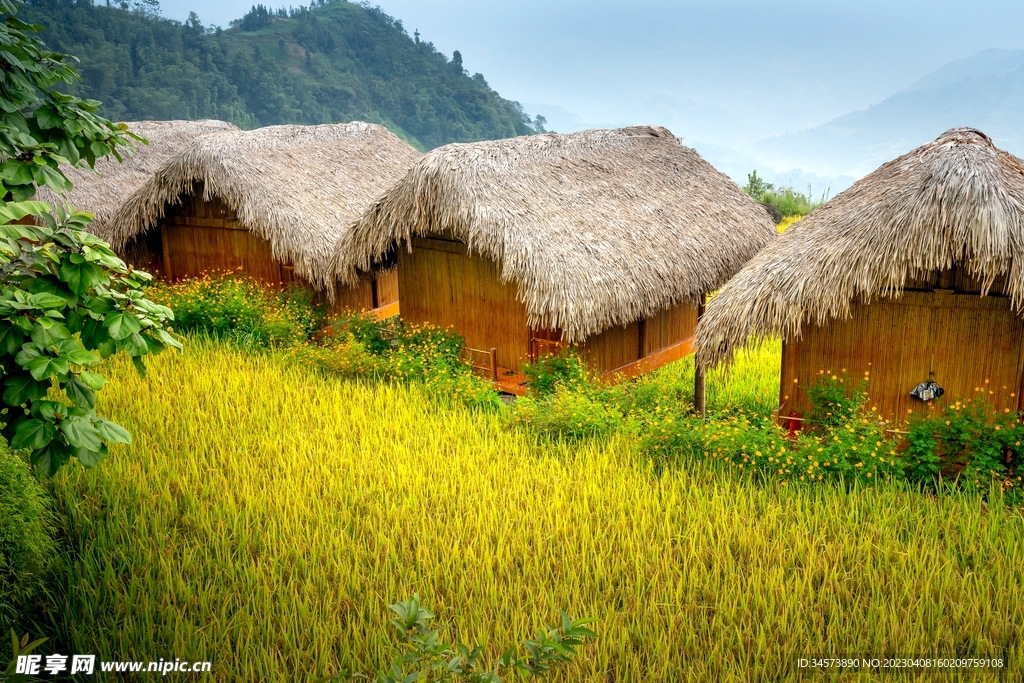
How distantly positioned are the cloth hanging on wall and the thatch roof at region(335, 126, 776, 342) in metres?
2.76

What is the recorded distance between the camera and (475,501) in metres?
5.06

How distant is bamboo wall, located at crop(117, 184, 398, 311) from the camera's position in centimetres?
1040

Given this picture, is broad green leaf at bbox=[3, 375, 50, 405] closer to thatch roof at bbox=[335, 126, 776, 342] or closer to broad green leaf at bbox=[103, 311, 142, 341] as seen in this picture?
broad green leaf at bbox=[103, 311, 142, 341]

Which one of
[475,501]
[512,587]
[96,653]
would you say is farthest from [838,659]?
[96,653]

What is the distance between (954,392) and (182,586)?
17.5 ft

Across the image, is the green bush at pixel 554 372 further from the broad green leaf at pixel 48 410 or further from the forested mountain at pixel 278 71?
the forested mountain at pixel 278 71

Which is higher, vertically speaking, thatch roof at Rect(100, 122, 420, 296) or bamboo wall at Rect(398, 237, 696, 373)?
thatch roof at Rect(100, 122, 420, 296)

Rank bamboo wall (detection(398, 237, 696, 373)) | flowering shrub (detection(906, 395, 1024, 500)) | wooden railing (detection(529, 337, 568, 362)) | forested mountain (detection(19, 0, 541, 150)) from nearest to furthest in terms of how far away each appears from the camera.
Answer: flowering shrub (detection(906, 395, 1024, 500)) < wooden railing (detection(529, 337, 568, 362)) < bamboo wall (detection(398, 237, 696, 373)) < forested mountain (detection(19, 0, 541, 150))

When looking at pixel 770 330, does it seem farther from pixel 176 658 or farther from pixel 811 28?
pixel 811 28

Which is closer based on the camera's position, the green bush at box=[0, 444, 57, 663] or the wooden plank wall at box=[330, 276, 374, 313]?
the green bush at box=[0, 444, 57, 663]

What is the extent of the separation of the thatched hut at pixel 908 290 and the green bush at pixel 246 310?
189 inches

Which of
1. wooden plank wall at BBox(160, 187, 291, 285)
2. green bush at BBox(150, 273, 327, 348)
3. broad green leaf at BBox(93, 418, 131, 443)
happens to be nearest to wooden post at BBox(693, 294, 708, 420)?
green bush at BBox(150, 273, 327, 348)

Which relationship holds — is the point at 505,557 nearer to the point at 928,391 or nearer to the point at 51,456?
the point at 51,456

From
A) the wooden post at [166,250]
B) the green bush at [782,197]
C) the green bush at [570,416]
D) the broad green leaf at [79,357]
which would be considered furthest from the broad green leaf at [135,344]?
the green bush at [782,197]
